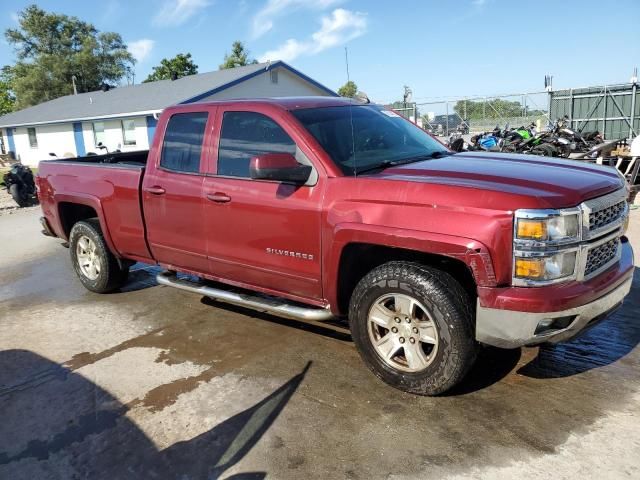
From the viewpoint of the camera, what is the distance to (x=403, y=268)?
10.9ft

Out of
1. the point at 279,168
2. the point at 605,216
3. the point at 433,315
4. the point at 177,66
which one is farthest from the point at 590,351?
the point at 177,66

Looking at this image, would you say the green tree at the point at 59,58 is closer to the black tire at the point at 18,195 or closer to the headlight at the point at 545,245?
the black tire at the point at 18,195

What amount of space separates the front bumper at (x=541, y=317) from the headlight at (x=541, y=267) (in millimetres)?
59

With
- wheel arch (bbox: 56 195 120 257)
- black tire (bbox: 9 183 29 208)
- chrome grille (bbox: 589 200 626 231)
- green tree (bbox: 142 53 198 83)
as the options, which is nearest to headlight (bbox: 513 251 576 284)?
chrome grille (bbox: 589 200 626 231)

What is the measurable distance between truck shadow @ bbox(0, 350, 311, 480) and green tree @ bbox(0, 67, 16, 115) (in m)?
66.8

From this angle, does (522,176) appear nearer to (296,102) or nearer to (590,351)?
(590,351)

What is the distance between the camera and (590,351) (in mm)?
4047

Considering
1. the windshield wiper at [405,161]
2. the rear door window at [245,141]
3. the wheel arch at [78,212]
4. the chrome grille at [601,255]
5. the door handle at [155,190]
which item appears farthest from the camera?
the wheel arch at [78,212]

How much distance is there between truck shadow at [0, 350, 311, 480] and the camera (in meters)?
2.89

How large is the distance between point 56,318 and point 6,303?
1.10 meters

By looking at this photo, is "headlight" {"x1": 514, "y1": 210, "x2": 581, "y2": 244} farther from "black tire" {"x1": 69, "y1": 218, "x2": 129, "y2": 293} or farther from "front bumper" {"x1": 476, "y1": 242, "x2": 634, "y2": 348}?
"black tire" {"x1": 69, "y1": 218, "x2": 129, "y2": 293}

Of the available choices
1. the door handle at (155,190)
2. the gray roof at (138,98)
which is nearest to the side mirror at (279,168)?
Answer: the door handle at (155,190)

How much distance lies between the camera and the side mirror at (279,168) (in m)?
3.49

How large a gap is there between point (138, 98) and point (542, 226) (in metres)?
29.1
